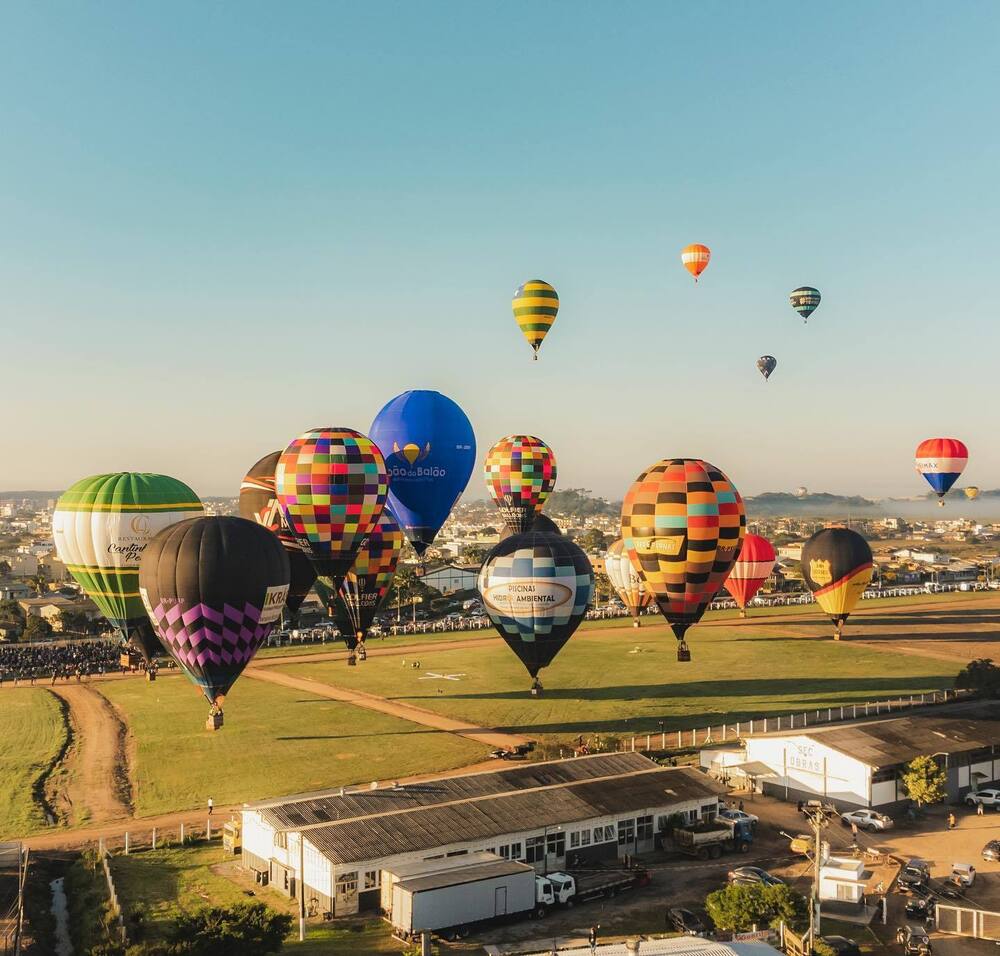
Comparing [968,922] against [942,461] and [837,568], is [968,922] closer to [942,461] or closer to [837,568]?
[837,568]

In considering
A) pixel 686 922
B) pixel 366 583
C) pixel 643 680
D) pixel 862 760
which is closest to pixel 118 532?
pixel 366 583

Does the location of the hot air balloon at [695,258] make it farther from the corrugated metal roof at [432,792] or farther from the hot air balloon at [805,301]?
the corrugated metal roof at [432,792]

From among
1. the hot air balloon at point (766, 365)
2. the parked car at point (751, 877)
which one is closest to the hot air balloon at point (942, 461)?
the hot air balloon at point (766, 365)

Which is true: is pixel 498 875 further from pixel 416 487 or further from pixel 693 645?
pixel 693 645

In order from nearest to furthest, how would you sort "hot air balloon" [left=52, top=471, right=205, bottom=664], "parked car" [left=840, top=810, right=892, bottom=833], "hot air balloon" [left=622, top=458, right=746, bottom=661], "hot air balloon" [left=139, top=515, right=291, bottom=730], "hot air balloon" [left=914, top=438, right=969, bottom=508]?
"hot air balloon" [left=139, top=515, right=291, bottom=730] → "parked car" [left=840, top=810, right=892, bottom=833] → "hot air balloon" [left=52, top=471, right=205, bottom=664] → "hot air balloon" [left=622, top=458, right=746, bottom=661] → "hot air balloon" [left=914, top=438, right=969, bottom=508]

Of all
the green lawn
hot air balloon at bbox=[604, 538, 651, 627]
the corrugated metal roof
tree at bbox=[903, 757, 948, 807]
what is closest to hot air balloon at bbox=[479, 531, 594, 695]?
the corrugated metal roof

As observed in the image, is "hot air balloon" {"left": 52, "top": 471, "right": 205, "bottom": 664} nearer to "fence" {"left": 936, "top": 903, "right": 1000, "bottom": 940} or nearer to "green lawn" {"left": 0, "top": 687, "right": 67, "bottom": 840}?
"green lawn" {"left": 0, "top": 687, "right": 67, "bottom": 840}

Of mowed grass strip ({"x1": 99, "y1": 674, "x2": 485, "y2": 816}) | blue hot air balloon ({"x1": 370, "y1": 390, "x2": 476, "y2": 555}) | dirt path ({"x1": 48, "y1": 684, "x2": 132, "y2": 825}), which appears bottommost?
dirt path ({"x1": 48, "y1": 684, "x2": 132, "y2": 825})
